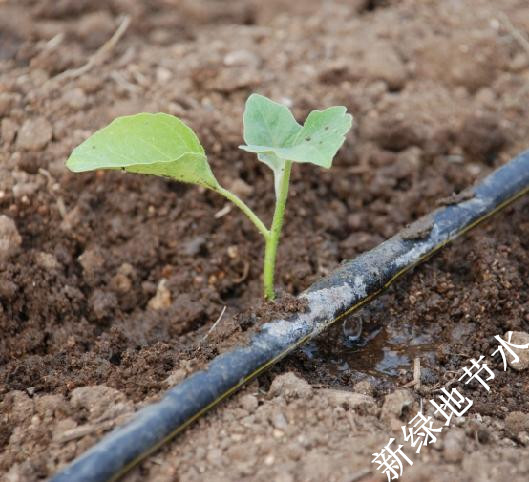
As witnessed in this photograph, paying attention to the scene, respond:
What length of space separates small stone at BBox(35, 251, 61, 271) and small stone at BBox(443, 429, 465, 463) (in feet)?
3.96

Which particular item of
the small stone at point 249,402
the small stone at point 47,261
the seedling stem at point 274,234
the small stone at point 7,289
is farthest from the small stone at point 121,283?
the small stone at point 249,402

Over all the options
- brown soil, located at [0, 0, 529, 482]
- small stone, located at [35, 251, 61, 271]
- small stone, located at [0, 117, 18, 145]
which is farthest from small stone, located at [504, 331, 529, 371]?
small stone, located at [0, 117, 18, 145]

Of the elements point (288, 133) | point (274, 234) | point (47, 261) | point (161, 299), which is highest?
point (288, 133)

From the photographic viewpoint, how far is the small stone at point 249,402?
5.95 feet

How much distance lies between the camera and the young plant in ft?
6.22

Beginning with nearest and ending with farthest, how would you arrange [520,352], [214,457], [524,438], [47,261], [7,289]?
[214,457], [524,438], [520,352], [7,289], [47,261]

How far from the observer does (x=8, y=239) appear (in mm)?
2328

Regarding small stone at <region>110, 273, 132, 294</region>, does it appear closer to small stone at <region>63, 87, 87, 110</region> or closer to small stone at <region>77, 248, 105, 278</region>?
small stone at <region>77, 248, 105, 278</region>

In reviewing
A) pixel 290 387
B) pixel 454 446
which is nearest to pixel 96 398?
pixel 290 387

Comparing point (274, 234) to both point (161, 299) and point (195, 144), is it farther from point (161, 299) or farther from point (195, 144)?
point (161, 299)

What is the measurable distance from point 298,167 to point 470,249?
2.07 ft

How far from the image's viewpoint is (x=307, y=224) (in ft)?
8.49

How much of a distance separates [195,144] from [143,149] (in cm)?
14

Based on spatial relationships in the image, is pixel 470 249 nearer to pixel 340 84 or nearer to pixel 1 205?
pixel 340 84
